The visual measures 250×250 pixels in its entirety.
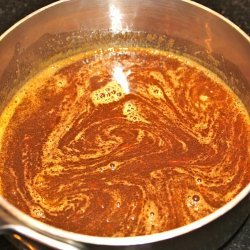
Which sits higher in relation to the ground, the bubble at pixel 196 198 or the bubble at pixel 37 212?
the bubble at pixel 37 212

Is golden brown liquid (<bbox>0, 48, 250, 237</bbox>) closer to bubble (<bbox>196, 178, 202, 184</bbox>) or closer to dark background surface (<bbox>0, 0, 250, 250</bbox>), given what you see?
bubble (<bbox>196, 178, 202, 184</bbox>)

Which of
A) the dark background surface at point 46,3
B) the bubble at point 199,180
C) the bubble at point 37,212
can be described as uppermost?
the dark background surface at point 46,3

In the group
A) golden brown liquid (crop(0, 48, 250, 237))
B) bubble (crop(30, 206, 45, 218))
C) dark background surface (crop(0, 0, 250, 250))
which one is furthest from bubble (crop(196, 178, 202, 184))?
dark background surface (crop(0, 0, 250, 250))

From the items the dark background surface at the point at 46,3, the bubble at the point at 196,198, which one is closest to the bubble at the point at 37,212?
the bubble at the point at 196,198

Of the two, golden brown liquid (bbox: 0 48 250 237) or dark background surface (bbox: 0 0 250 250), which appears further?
dark background surface (bbox: 0 0 250 250)

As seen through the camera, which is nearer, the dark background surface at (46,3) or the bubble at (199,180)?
the bubble at (199,180)

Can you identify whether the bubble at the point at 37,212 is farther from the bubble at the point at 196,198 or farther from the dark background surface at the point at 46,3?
the dark background surface at the point at 46,3

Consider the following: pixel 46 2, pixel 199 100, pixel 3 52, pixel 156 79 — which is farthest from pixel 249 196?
pixel 46 2

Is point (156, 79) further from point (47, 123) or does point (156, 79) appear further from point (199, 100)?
point (47, 123)
